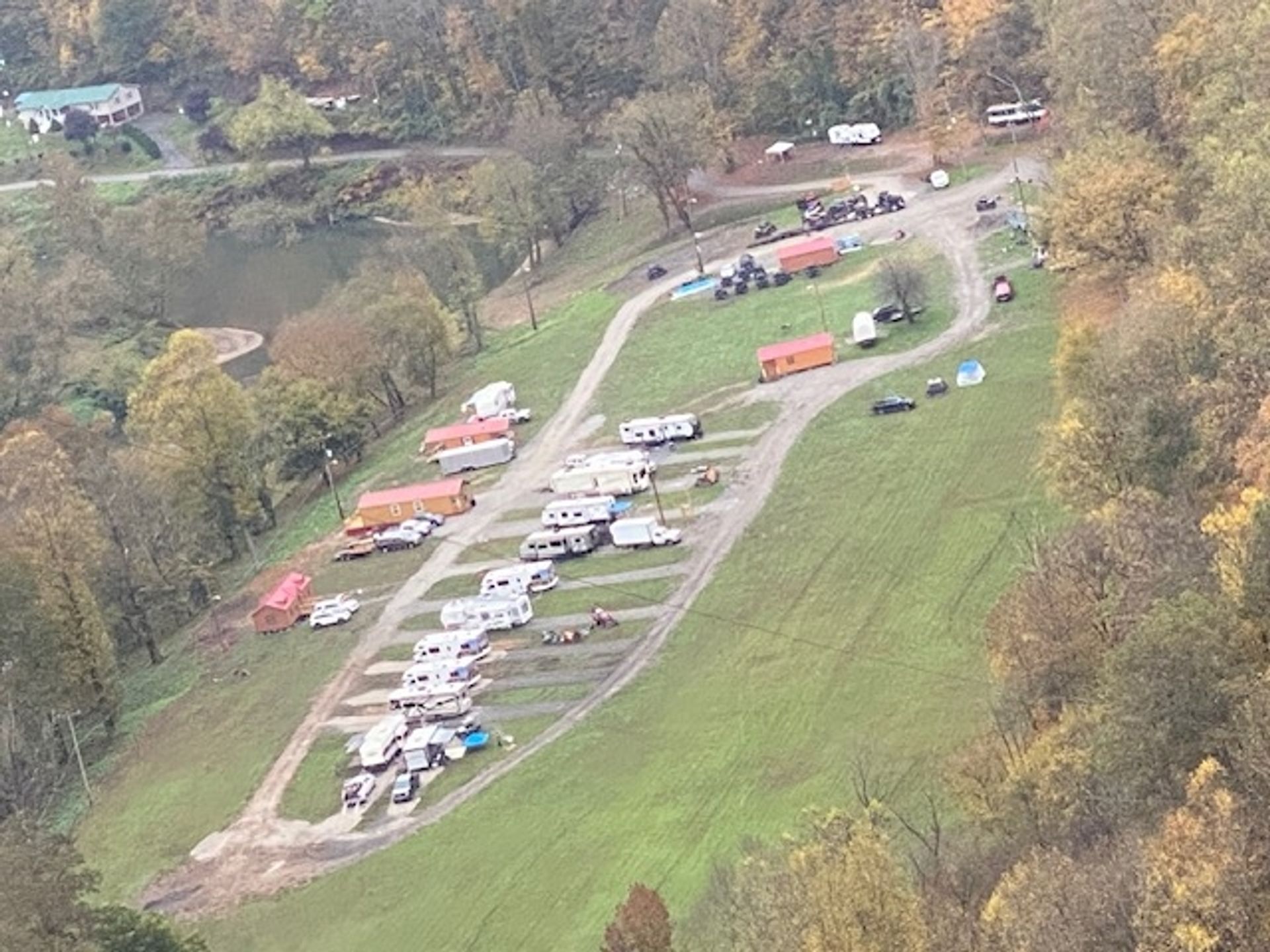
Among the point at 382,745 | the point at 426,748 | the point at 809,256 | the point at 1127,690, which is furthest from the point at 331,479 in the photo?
the point at 1127,690

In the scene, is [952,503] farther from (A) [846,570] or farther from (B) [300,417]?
(B) [300,417]

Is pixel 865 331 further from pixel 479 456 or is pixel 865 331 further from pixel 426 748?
pixel 426 748

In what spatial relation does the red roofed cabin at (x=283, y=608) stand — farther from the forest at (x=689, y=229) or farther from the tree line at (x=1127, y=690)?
the tree line at (x=1127, y=690)

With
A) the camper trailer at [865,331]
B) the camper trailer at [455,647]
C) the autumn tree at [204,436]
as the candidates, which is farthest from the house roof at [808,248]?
the camper trailer at [455,647]

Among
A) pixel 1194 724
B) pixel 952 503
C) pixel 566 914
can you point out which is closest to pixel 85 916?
pixel 566 914

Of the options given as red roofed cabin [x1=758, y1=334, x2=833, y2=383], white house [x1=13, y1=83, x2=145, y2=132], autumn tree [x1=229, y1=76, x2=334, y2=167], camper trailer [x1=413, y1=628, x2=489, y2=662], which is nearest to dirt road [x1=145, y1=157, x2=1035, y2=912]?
red roofed cabin [x1=758, y1=334, x2=833, y2=383]
